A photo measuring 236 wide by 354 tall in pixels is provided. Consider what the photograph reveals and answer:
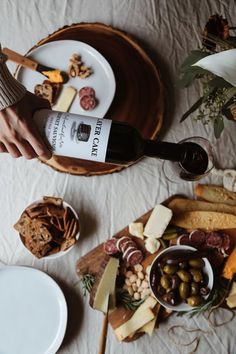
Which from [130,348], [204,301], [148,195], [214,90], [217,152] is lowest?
[130,348]

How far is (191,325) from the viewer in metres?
0.93

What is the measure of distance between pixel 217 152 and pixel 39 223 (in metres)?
0.42

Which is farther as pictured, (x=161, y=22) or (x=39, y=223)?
(x=161, y=22)

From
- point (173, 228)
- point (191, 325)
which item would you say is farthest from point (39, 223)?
point (191, 325)

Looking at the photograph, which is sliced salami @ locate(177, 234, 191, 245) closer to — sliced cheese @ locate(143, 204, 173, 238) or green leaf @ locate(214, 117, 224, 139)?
sliced cheese @ locate(143, 204, 173, 238)

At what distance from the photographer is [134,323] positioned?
0.92m

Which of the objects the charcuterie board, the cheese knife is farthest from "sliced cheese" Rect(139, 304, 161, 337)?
the cheese knife

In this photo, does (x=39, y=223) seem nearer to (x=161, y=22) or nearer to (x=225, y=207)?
(x=225, y=207)

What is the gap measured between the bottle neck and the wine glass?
42mm

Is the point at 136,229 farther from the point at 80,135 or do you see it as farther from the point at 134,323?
the point at 80,135

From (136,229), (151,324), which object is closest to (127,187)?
(136,229)

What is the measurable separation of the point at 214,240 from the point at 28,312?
44cm

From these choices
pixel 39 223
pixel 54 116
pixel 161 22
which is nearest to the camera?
pixel 54 116

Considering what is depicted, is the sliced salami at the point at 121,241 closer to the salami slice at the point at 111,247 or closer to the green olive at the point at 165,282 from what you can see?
the salami slice at the point at 111,247
